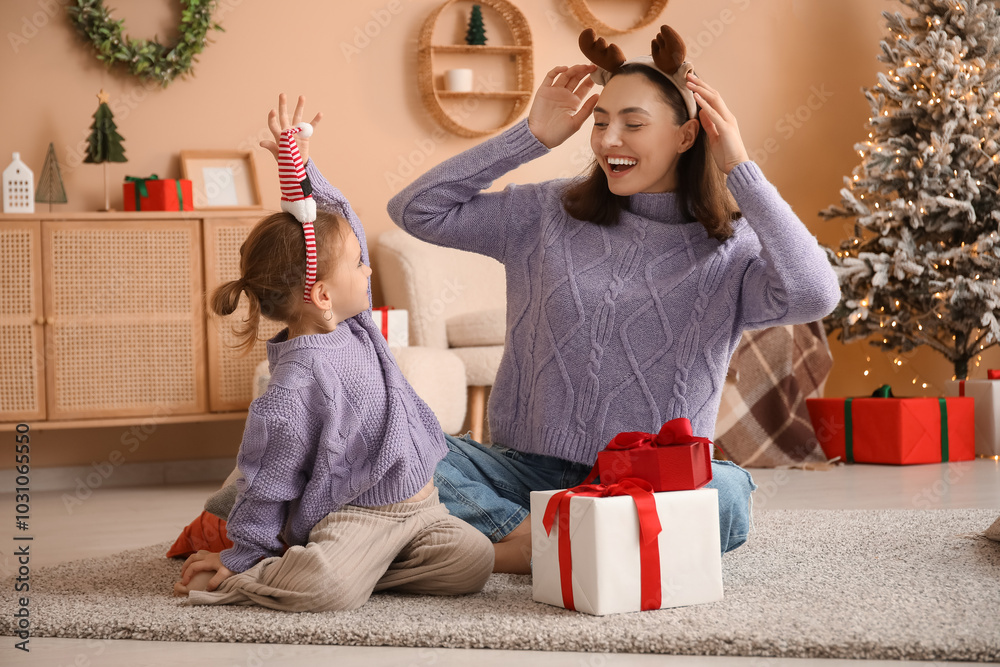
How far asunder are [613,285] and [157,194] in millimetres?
1985

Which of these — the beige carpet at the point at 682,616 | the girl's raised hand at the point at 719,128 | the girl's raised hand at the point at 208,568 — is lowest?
the beige carpet at the point at 682,616

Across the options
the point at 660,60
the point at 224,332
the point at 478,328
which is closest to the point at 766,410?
the point at 478,328

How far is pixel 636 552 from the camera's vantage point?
1355 mm

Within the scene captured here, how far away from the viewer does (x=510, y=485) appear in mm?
1715

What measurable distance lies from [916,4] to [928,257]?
974 mm

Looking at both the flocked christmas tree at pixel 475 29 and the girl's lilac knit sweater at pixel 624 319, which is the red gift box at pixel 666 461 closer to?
the girl's lilac knit sweater at pixel 624 319

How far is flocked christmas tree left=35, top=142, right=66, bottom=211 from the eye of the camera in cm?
314

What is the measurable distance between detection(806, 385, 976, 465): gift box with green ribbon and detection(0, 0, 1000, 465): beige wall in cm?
74

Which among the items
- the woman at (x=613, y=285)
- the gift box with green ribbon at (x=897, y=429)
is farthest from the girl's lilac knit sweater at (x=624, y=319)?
the gift box with green ribbon at (x=897, y=429)

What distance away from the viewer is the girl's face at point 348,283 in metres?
1.52

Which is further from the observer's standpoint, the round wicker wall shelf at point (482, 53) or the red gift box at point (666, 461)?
the round wicker wall shelf at point (482, 53)

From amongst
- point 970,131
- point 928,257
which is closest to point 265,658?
point 928,257

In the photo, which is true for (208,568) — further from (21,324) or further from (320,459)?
(21,324)

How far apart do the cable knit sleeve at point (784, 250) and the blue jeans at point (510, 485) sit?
1.05ft
